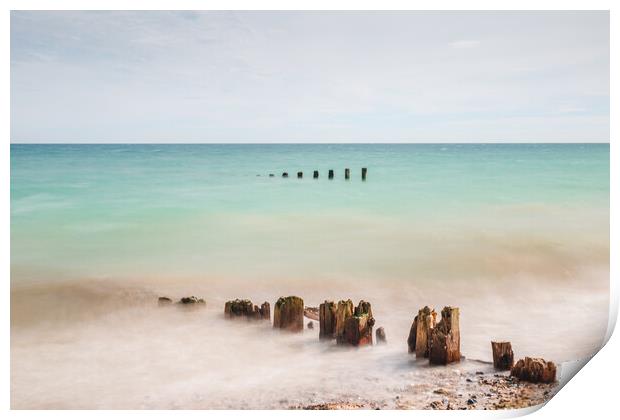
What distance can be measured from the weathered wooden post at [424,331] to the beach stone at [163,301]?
180 centimetres

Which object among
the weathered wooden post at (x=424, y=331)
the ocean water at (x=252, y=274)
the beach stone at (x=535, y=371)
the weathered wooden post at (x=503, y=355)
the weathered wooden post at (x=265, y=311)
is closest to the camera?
the beach stone at (x=535, y=371)

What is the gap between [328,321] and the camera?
3215 mm

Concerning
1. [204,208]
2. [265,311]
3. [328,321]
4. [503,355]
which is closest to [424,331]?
[503,355]

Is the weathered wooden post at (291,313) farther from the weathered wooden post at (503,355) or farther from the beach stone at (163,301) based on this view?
the weathered wooden post at (503,355)

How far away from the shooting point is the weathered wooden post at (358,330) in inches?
123

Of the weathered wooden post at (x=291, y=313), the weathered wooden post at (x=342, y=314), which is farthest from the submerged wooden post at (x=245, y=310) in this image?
the weathered wooden post at (x=342, y=314)

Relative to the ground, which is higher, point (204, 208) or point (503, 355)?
point (204, 208)

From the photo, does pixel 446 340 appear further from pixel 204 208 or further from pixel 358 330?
pixel 204 208

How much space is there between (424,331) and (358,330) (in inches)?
15.1

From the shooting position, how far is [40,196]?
5270 mm

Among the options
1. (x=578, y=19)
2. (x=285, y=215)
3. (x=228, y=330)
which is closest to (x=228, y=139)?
(x=285, y=215)

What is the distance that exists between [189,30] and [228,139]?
1417 mm

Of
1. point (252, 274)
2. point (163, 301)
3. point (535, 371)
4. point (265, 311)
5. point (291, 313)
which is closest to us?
point (535, 371)

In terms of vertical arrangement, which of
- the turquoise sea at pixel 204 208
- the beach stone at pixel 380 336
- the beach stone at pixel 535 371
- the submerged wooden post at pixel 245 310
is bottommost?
the beach stone at pixel 535 371
